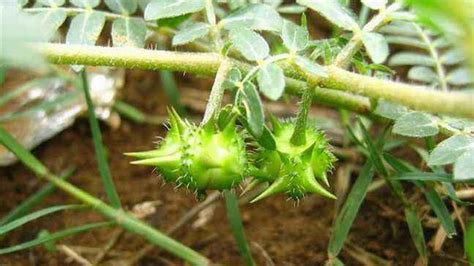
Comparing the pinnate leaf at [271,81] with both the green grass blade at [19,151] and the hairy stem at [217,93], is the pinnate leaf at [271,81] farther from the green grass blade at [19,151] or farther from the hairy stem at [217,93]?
the green grass blade at [19,151]

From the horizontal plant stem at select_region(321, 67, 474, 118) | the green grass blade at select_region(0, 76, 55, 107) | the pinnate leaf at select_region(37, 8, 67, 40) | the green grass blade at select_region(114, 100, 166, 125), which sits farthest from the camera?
the green grass blade at select_region(114, 100, 166, 125)

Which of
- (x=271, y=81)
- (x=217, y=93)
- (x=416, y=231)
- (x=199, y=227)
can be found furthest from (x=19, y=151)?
(x=416, y=231)

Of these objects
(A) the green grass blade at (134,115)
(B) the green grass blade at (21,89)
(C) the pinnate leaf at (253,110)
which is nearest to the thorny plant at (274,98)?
(C) the pinnate leaf at (253,110)

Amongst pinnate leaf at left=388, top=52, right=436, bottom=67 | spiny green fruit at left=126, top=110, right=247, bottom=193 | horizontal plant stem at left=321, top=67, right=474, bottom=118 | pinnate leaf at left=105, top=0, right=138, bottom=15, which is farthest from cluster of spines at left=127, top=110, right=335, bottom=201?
pinnate leaf at left=388, top=52, right=436, bottom=67

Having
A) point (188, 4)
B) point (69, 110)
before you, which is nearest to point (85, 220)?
point (69, 110)

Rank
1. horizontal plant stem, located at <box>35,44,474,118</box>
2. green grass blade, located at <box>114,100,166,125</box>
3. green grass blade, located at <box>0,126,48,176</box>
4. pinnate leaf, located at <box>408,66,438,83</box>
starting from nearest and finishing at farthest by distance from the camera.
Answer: horizontal plant stem, located at <box>35,44,474,118</box>
green grass blade, located at <box>0,126,48,176</box>
pinnate leaf, located at <box>408,66,438,83</box>
green grass blade, located at <box>114,100,166,125</box>

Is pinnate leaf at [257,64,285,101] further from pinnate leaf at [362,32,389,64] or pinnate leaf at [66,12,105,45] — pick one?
pinnate leaf at [66,12,105,45]

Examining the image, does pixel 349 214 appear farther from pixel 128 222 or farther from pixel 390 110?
pixel 128 222
